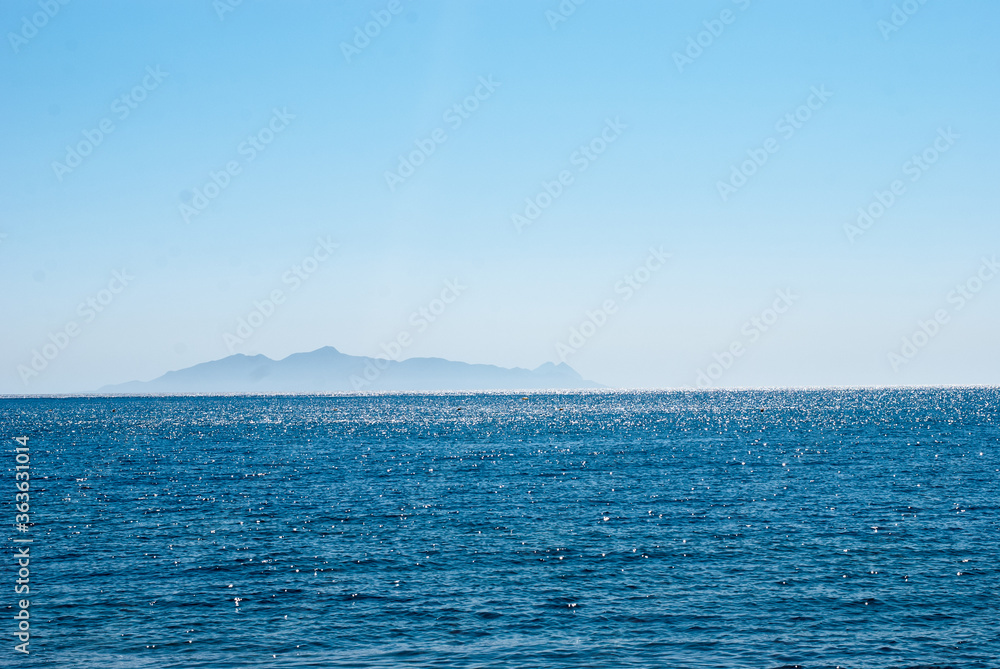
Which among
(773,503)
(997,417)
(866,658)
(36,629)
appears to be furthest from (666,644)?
(997,417)

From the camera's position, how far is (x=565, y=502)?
6456cm

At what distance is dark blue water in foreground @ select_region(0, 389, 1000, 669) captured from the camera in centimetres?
3159

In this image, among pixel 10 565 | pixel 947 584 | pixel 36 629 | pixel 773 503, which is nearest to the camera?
pixel 36 629

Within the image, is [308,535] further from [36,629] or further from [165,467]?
[165,467]

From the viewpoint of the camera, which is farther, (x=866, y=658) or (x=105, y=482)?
(x=105, y=482)

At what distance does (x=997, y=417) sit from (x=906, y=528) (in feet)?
536

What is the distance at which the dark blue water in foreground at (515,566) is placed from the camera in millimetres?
31594

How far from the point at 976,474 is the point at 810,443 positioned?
41780 mm

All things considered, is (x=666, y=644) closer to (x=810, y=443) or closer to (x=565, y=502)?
(x=565, y=502)

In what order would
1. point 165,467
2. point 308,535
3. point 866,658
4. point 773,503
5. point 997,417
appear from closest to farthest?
point 866,658 → point 308,535 → point 773,503 → point 165,467 → point 997,417

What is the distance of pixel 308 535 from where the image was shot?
5188 cm

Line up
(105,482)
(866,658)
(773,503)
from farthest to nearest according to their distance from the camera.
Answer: (105,482) → (773,503) → (866,658)

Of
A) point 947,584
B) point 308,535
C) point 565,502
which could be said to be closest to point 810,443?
point 565,502

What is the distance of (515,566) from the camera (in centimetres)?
4331
